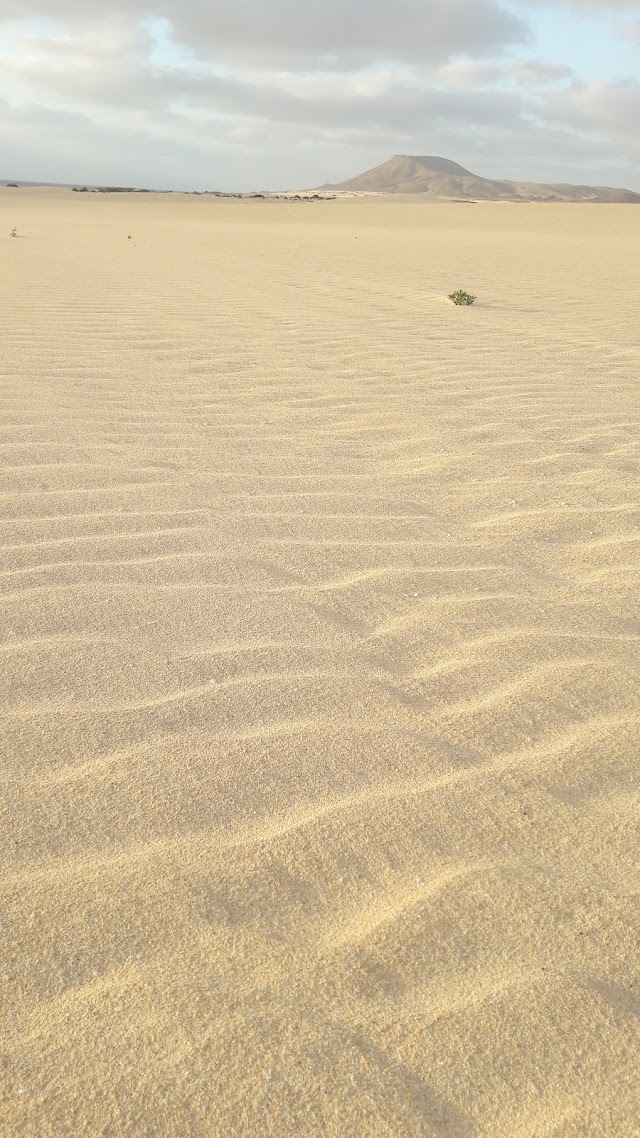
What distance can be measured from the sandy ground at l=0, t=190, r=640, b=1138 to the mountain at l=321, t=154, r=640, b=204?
9930 centimetres

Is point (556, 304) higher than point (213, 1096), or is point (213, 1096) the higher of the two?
point (556, 304)

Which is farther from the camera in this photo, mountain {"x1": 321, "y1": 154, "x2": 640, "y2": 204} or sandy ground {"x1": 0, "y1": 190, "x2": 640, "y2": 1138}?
mountain {"x1": 321, "y1": 154, "x2": 640, "y2": 204}

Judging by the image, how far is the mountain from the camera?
362 feet

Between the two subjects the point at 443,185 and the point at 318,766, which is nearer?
the point at 318,766

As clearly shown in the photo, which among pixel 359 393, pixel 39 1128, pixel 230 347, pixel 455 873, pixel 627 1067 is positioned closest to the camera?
pixel 39 1128

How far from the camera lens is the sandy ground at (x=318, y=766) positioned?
1188 millimetres

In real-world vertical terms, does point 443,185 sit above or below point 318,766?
above

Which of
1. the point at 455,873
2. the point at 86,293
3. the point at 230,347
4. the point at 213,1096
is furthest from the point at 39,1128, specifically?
the point at 86,293

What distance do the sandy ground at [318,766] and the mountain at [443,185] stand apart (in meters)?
99.3

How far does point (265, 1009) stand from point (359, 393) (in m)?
3.62

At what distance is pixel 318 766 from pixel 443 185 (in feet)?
457

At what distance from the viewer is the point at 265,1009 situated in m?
1.25

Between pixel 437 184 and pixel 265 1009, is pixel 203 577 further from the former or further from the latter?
pixel 437 184

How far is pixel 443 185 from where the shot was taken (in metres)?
129
